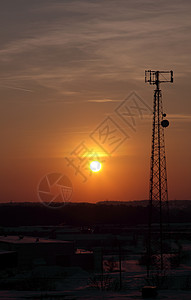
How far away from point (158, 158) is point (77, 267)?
13359 mm

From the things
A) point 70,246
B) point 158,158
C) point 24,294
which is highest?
point 158,158

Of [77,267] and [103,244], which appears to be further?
[103,244]

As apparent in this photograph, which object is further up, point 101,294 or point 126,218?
point 126,218

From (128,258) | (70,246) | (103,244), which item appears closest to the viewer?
(70,246)

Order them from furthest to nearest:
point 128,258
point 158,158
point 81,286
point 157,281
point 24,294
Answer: point 128,258 → point 158,158 → point 81,286 → point 157,281 → point 24,294

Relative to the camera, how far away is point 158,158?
50656mm

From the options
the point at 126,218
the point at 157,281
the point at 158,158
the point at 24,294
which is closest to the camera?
the point at 24,294

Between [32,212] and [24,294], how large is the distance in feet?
556

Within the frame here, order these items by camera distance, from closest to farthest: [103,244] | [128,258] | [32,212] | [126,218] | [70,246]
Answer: [70,246]
[128,258]
[103,244]
[126,218]
[32,212]

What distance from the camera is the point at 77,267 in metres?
52.2

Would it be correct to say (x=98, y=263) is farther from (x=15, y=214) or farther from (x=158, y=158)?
(x=15, y=214)

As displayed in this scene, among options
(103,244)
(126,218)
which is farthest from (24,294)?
(126,218)

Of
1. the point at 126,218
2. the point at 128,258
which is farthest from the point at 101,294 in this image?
the point at 126,218

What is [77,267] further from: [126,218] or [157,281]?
[126,218]
